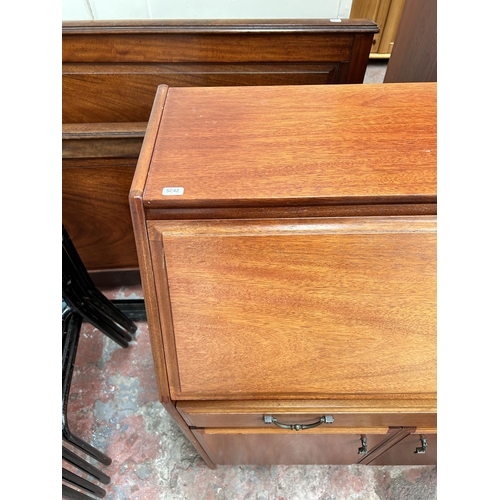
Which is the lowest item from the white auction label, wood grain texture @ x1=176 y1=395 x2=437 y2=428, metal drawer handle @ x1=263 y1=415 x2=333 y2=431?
metal drawer handle @ x1=263 y1=415 x2=333 y2=431

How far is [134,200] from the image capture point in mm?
537

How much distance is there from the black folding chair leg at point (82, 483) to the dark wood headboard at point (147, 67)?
76 cm

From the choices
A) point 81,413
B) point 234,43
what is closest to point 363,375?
point 234,43

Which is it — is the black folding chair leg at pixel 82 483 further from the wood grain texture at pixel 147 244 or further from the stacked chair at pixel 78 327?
the wood grain texture at pixel 147 244

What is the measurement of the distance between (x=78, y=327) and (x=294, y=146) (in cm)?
91

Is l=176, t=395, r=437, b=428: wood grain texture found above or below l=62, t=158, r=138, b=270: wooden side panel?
below

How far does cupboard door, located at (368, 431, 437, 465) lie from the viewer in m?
0.90

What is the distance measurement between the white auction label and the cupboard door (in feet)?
2.37

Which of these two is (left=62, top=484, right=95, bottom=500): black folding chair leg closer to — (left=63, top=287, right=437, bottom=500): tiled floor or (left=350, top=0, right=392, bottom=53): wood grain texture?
(left=63, top=287, right=437, bottom=500): tiled floor

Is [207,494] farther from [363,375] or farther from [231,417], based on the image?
[363,375]

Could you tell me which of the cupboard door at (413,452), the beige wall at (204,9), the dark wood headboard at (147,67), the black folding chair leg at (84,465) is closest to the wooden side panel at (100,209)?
the dark wood headboard at (147,67)

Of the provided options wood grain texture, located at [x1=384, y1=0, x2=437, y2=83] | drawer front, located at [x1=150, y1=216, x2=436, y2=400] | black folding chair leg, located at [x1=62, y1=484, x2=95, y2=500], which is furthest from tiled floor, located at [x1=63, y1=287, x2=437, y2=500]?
wood grain texture, located at [x1=384, y1=0, x2=437, y2=83]

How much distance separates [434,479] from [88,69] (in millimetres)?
1531
